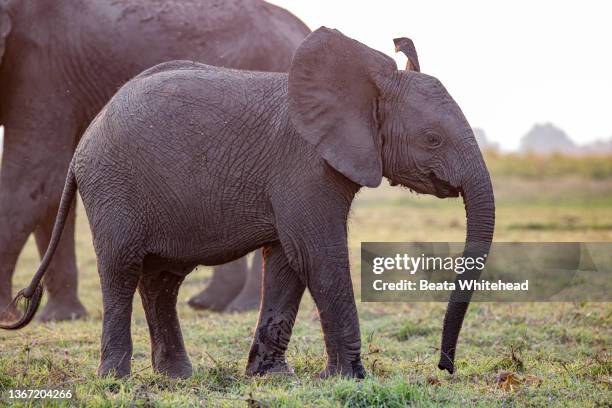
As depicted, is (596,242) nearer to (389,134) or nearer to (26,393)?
(389,134)

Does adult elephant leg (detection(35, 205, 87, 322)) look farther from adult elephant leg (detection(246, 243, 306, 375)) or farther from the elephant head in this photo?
the elephant head

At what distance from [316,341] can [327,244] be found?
2.21m

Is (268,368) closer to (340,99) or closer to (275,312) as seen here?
(275,312)

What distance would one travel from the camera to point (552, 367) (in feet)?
22.5

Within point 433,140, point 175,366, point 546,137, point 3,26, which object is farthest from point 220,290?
point 546,137

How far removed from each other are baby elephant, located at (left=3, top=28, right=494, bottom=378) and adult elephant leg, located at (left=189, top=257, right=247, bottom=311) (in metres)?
4.05

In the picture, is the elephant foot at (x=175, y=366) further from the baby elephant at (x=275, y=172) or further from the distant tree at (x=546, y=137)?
the distant tree at (x=546, y=137)

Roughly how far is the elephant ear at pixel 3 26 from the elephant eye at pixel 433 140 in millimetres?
4589

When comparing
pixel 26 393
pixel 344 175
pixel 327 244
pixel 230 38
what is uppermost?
pixel 230 38

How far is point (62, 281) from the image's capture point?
10.1m

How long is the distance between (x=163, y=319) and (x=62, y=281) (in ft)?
11.8

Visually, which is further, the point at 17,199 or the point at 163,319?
the point at 17,199

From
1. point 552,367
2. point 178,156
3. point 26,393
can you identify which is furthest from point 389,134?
point 26,393

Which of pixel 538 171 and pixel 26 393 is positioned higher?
pixel 538 171
